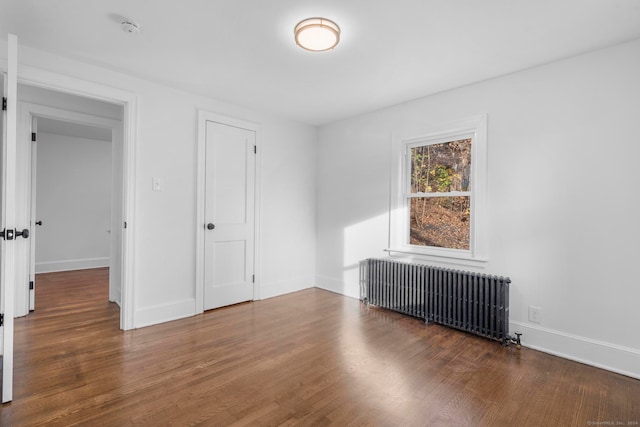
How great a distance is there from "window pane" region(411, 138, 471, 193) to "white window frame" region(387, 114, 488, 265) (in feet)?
0.20

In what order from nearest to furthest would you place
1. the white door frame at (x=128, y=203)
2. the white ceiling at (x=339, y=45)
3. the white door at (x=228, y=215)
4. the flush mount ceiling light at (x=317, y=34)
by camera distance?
the white ceiling at (x=339, y=45)
the flush mount ceiling light at (x=317, y=34)
the white door frame at (x=128, y=203)
the white door at (x=228, y=215)

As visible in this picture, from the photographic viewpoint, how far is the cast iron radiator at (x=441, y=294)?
286 centimetres

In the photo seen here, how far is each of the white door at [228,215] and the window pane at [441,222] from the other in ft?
6.83

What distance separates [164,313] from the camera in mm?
3338

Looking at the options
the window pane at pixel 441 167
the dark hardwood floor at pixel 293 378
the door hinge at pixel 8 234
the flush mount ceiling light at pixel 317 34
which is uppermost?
the flush mount ceiling light at pixel 317 34

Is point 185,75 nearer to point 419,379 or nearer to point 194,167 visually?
point 194,167

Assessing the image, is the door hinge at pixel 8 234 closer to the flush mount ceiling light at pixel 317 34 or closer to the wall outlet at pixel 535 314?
the flush mount ceiling light at pixel 317 34

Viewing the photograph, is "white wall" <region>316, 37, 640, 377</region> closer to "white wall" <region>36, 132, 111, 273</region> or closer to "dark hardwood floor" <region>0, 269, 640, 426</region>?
"dark hardwood floor" <region>0, 269, 640, 426</region>

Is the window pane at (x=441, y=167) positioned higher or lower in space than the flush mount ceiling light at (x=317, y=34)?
lower

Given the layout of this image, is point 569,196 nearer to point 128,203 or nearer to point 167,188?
point 167,188

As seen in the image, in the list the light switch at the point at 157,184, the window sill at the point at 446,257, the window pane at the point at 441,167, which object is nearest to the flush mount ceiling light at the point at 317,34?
the window pane at the point at 441,167

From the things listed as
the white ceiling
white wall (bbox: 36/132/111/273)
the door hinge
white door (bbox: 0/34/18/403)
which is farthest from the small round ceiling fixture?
white wall (bbox: 36/132/111/273)

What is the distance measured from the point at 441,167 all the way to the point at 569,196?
1218mm

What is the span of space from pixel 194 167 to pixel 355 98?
2.01 metres
